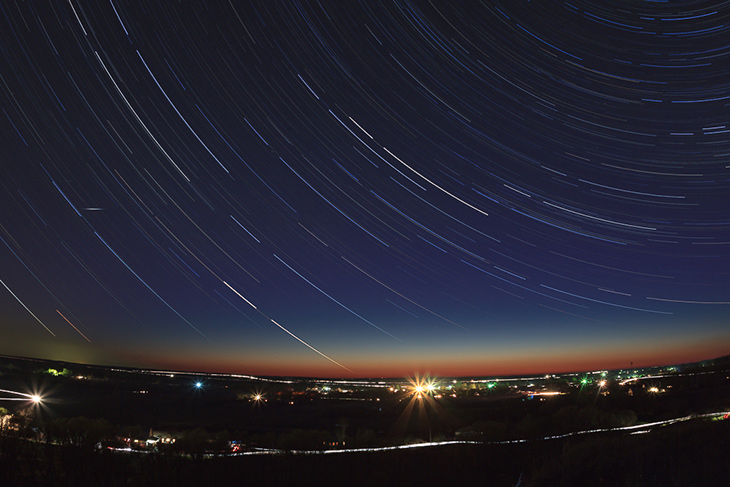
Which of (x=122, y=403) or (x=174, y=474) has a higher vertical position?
(x=122, y=403)

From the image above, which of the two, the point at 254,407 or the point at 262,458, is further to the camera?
the point at 254,407

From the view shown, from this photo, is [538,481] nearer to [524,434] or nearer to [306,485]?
[306,485]

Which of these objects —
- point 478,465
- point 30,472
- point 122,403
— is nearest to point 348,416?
point 122,403

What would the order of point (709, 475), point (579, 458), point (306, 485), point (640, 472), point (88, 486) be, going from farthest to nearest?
1. point (306, 485)
2. point (88, 486)
3. point (579, 458)
4. point (640, 472)
5. point (709, 475)

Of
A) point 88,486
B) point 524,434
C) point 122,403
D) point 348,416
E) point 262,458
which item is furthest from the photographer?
point 122,403

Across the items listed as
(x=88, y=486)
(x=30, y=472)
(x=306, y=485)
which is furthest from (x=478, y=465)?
(x=30, y=472)

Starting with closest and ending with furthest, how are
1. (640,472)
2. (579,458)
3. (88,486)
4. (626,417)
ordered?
(640,472), (579,458), (88,486), (626,417)

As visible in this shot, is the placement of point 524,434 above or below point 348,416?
below

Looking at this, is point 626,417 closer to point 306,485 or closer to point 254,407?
point 306,485

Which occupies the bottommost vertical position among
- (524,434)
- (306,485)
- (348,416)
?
(306,485)
